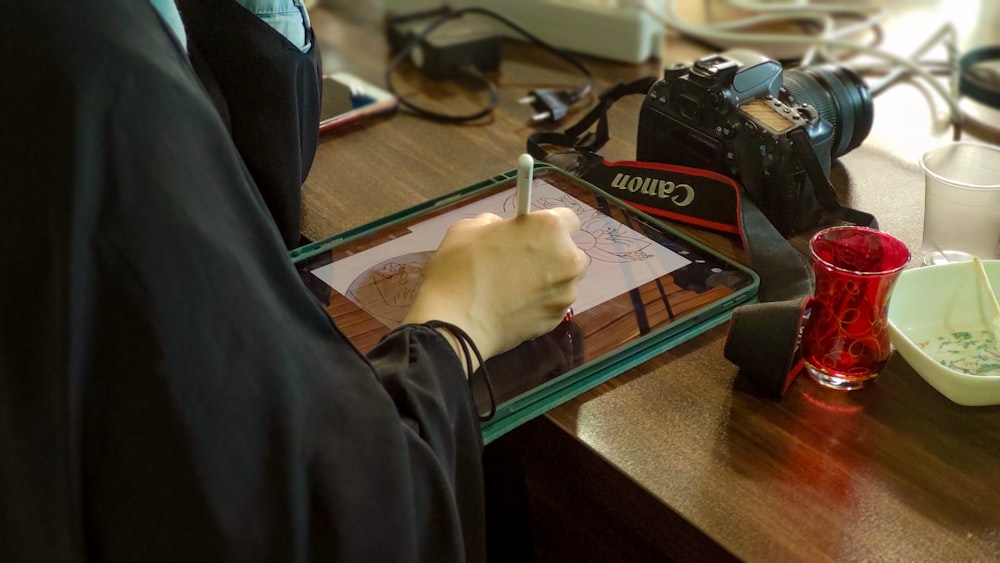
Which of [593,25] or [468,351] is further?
[593,25]

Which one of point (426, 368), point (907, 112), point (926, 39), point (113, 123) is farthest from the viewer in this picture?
point (926, 39)

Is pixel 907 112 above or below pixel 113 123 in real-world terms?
below

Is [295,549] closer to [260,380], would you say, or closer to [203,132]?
[260,380]

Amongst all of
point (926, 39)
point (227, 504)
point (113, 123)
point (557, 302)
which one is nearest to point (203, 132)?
point (113, 123)

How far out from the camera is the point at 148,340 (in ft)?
1.28

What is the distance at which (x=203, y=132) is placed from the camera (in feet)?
1.36

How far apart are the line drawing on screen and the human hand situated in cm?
4

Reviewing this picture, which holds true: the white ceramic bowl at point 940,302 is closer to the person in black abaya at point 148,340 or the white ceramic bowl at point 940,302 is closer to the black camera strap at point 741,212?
the black camera strap at point 741,212

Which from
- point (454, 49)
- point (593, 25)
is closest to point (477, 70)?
point (454, 49)

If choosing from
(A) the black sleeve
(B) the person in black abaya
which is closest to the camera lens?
(A) the black sleeve

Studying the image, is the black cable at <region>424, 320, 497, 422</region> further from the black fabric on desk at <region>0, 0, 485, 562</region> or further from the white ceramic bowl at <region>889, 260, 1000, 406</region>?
the white ceramic bowl at <region>889, 260, 1000, 406</region>

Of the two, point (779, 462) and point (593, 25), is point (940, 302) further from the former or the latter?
point (593, 25)

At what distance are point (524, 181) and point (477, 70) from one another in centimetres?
49

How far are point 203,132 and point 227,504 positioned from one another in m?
0.16
